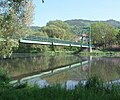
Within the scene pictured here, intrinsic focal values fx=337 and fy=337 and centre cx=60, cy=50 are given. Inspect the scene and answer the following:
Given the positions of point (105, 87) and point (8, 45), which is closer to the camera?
point (105, 87)

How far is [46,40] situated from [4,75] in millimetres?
51629

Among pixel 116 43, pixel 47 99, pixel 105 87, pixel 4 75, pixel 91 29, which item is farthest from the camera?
pixel 91 29

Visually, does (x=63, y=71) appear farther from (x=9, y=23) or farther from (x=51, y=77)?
(x=9, y=23)

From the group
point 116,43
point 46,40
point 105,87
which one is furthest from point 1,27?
point 116,43

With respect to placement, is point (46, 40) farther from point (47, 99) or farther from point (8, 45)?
point (47, 99)

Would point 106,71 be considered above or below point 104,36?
below

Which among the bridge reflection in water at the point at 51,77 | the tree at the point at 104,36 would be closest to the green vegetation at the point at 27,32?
the tree at the point at 104,36

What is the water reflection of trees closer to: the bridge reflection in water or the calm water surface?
the calm water surface

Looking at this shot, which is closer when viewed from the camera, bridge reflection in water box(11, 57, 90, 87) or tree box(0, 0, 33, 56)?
tree box(0, 0, 33, 56)

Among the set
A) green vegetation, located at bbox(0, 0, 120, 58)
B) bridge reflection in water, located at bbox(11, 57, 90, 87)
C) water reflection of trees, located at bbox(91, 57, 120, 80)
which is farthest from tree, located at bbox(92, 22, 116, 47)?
bridge reflection in water, located at bbox(11, 57, 90, 87)

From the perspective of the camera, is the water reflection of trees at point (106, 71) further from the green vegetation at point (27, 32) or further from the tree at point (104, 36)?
the tree at point (104, 36)

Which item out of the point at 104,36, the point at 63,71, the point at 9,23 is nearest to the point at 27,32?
the point at 9,23

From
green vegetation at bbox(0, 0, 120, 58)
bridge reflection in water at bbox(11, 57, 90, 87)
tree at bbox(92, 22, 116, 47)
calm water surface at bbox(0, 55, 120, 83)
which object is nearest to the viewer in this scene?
green vegetation at bbox(0, 0, 120, 58)

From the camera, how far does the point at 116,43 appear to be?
117500mm
